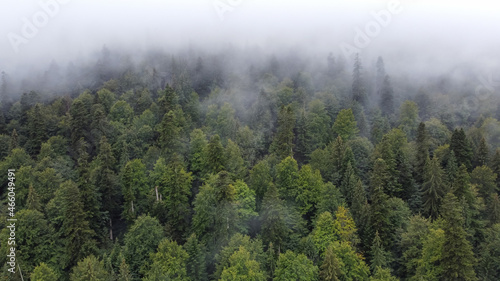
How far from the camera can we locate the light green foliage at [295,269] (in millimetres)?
49000

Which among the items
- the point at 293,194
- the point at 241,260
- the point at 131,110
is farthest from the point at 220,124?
the point at 241,260

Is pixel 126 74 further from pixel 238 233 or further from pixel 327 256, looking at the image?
pixel 327 256

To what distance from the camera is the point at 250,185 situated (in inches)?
2608

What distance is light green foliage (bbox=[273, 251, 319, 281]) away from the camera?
49000 millimetres

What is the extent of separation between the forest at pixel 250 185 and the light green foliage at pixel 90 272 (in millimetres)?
206

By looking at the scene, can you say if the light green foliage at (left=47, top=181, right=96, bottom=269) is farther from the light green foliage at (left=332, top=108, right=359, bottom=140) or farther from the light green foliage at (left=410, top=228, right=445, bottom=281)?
the light green foliage at (left=332, top=108, right=359, bottom=140)

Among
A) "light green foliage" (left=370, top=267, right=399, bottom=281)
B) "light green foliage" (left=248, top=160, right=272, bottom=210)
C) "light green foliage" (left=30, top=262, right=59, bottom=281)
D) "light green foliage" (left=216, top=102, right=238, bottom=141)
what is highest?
"light green foliage" (left=216, top=102, right=238, bottom=141)

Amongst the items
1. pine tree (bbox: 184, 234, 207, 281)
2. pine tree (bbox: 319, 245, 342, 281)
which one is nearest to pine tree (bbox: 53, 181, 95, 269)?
pine tree (bbox: 184, 234, 207, 281)

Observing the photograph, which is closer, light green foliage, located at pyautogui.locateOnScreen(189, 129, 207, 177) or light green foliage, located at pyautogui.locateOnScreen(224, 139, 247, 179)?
light green foliage, located at pyautogui.locateOnScreen(224, 139, 247, 179)

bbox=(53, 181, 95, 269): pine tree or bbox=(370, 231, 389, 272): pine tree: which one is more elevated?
bbox=(53, 181, 95, 269): pine tree

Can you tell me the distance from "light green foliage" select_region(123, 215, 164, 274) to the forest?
23cm

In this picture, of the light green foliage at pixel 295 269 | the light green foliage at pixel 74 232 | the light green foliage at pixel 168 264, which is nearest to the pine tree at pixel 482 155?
the light green foliage at pixel 295 269

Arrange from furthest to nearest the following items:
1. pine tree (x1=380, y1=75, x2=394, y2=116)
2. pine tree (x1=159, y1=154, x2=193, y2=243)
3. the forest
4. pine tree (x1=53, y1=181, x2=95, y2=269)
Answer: pine tree (x1=380, y1=75, x2=394, y2=116)
pine tree (x1=159, y1=154, x2=193, y2=243)
pine tree (x1=53, y1=181, x2=95, y2=269)
the forest

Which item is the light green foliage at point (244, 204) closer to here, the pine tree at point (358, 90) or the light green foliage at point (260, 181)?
the light green foliage at point (260, 181)
